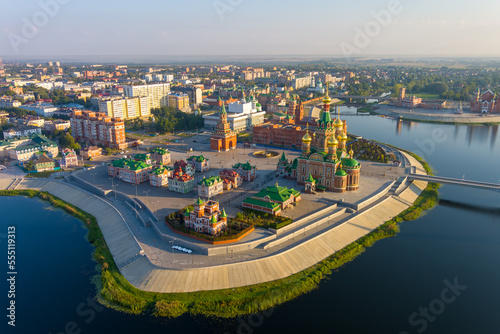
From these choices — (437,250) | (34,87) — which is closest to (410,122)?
(437,250)

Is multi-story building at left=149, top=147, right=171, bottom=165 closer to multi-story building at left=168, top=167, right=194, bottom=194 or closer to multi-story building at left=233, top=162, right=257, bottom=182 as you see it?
multi-story building at left=168, top=167, right=194, bottom=194

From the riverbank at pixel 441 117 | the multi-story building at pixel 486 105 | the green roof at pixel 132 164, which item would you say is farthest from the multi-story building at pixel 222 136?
the multi-story building at pixel 486 105

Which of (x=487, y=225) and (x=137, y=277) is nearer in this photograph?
(x=137, y=277)

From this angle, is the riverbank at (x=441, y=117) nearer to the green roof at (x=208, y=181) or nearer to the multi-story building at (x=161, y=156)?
the multi-story building at (x=161, y=156)

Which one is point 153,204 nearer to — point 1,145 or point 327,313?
point 327,313

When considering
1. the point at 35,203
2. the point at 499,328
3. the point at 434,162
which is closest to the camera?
the point at 499,328

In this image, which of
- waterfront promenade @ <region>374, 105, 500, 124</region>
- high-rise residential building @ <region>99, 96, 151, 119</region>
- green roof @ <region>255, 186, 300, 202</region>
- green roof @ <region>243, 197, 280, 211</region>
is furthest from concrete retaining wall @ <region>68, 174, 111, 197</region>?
waterfront promenade @ <region>374, 105, 500, 124</region>
